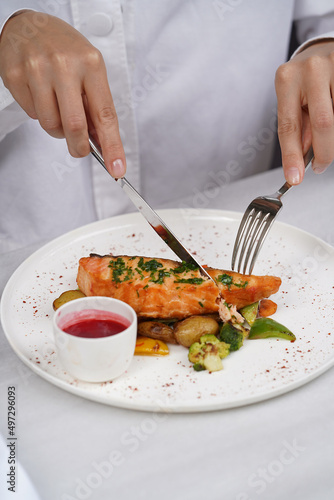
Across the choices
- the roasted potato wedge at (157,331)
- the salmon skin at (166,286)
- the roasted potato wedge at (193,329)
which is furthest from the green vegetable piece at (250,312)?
the roasted potato wedge at (157,331)

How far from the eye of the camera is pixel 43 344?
1850 millimetres

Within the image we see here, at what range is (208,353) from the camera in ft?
5.70

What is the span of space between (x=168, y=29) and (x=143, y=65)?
24 centimetres

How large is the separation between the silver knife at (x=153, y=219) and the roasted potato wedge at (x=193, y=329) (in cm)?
20

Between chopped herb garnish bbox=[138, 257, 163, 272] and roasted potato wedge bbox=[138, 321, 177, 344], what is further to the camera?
chopped herb garnish bbox=[138, 257, 163, 272]

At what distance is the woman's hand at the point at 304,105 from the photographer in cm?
216

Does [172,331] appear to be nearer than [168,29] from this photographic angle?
Yes

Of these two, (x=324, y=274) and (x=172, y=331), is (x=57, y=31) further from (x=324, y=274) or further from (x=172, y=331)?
(x=324, y=274)

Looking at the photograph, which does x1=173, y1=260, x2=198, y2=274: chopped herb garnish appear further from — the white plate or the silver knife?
the white plate

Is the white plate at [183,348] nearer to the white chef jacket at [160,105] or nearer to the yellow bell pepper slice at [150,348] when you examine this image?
the yellow bell pepper slice at [150,348]

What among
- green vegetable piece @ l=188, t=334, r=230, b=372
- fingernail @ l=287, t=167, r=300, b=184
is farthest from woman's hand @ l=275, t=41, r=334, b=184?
green vegetable piece @ l=188, t=334, r=230, b=372

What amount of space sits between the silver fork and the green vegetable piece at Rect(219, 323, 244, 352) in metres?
0.41

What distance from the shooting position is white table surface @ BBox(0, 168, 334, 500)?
141cm

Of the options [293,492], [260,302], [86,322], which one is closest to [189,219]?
[260,302]
